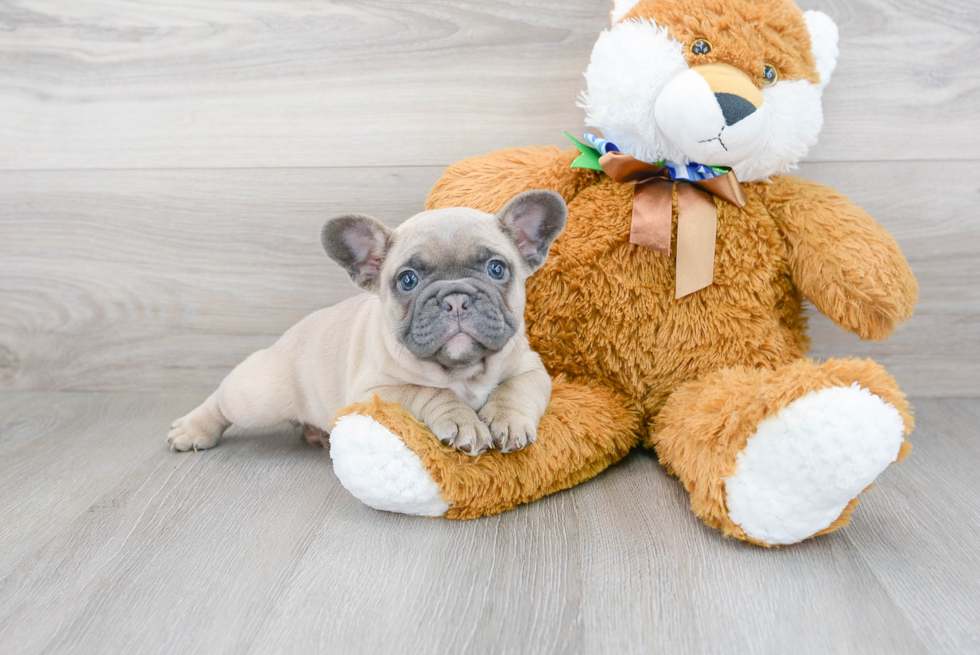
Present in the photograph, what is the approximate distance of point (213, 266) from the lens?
1.94 metres

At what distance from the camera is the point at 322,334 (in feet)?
5.27

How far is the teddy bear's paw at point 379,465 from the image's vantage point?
47.3 inches

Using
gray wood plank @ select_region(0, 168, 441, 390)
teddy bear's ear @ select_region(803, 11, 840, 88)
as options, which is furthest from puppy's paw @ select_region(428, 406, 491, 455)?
teddy bear's ear @ select_region(803, 11, 840, 88)

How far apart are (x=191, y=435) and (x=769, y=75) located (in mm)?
1423

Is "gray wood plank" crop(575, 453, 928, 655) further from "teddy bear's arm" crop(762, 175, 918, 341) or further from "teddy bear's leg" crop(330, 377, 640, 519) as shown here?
"teddy bear's arm" crop(762, 175, 918, 341)

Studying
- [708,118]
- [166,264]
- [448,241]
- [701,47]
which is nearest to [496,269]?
[448,241]

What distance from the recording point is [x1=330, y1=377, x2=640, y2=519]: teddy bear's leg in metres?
1.21

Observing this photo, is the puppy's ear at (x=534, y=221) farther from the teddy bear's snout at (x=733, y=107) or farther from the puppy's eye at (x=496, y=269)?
the teddy bear's snout at (x=733, y=107)

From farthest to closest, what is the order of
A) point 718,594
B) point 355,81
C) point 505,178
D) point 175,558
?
1. point 355,81
2. point 505,178
3. point 175,558
4. point 718,594

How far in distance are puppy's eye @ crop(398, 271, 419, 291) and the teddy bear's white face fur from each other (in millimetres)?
501

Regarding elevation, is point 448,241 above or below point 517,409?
above

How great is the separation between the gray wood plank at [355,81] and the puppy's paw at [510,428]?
2.60 feet

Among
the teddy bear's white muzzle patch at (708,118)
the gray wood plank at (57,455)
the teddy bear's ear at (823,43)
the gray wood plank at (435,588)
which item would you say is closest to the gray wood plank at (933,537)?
the gray wood plank at (435,588)

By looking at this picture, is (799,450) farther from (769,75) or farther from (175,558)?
(175,558)
